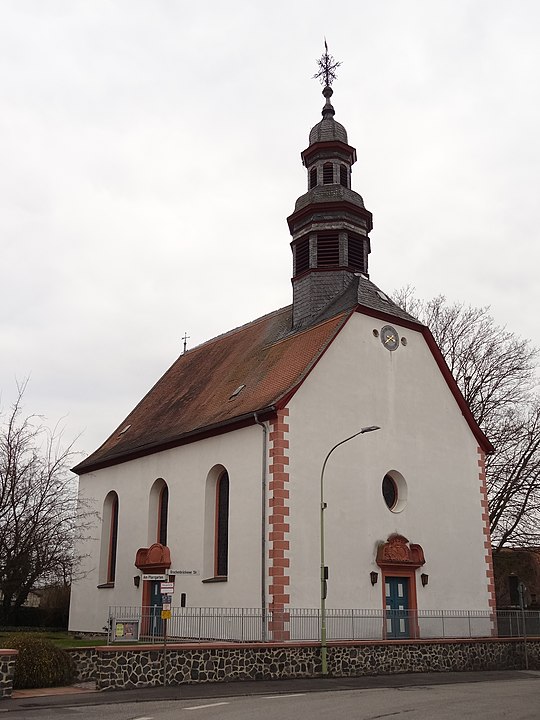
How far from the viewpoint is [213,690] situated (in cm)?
1666

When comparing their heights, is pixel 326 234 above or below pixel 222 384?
above

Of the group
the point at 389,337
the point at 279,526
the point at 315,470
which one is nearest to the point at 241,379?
the point at 389,337

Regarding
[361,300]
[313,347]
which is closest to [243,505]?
[313,347]

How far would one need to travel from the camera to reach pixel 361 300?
25.7m

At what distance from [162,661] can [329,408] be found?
9.18m

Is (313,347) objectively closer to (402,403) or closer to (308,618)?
(402,403)

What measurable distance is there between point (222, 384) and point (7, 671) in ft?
48.0

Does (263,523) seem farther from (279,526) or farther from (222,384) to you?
(222,384)

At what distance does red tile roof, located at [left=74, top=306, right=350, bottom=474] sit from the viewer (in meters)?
24.3

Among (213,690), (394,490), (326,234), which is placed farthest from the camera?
(326,234)

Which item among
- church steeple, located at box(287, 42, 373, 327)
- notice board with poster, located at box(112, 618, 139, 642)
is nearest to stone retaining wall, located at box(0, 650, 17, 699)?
notice board with poster, located at box(112, 618, 139, 642)

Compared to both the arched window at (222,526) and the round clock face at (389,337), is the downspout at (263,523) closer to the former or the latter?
the arched window at (222,526)

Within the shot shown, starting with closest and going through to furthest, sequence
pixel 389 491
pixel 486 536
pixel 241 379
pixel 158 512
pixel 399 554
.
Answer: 1. pixel 399 554
2. pixel 389 491
3. pixel 486 536
4. pixel 241 379
5. pixel 158 512

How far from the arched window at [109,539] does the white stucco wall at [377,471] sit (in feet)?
35.8
